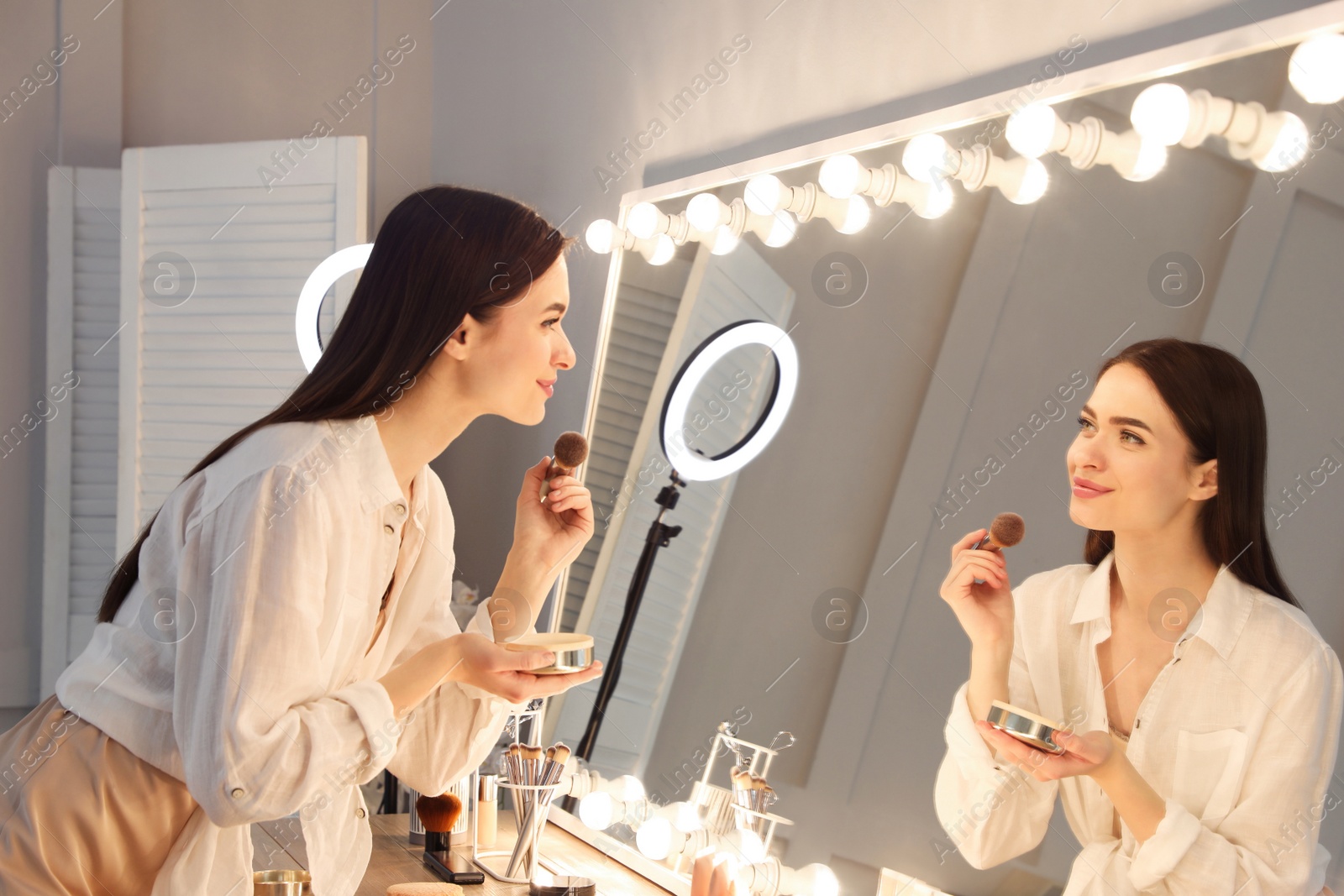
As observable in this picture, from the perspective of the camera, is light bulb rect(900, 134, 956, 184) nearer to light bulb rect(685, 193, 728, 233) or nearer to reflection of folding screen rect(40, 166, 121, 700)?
light bulb rect(685, 193, 728, 233)

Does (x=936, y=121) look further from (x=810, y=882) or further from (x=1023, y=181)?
(x=810, y=882)

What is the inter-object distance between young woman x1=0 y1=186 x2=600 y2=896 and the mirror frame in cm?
33

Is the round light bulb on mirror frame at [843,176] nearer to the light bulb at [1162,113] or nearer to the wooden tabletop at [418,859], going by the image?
the light bulb at [1162,113]

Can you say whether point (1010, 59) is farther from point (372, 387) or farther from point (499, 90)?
point (499, 90)

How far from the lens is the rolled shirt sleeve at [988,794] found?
86 cm

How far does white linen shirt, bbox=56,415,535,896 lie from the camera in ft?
2.87

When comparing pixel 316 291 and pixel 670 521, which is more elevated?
pixel 316 291

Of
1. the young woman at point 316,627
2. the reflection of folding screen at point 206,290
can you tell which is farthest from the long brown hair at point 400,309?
the reflection of folding screen at point 206,290

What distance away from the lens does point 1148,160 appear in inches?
34.0

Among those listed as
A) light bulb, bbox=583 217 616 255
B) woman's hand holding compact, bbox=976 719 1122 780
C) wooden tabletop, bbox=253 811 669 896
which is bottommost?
wooden tabletop, bbox=253 811 669 896

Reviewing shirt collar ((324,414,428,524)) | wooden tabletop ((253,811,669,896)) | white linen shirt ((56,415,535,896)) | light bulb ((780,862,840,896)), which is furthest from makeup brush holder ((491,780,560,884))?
shirt collar ((324,414,428,524))

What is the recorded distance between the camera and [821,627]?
1.13 m

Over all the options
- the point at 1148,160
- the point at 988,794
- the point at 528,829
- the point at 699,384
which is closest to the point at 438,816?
the point at 528,829

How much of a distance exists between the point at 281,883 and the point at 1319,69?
50.3 inches
